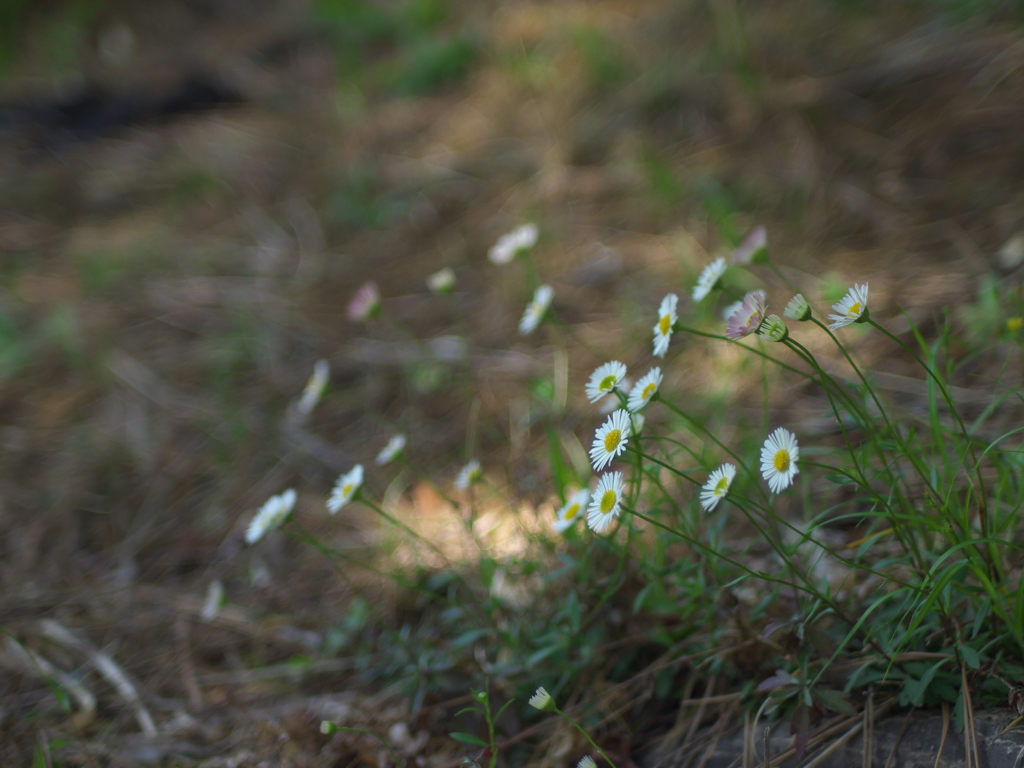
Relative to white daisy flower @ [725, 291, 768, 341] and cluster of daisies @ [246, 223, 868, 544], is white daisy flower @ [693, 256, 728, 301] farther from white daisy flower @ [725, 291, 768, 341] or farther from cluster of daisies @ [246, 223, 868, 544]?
white daisy flower @ [725, 291, 768, 341]

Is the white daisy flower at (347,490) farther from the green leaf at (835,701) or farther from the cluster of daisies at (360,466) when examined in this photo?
the green leaf at (835,701)

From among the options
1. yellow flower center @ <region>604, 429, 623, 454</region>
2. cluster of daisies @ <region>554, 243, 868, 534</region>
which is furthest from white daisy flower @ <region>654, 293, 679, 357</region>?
yellow flower center @ <region>604, 429, 623, 454</region>

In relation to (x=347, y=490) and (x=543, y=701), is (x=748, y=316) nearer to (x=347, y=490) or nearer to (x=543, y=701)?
(x=543, y=701)

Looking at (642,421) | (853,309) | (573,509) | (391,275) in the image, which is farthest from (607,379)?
(391,275)

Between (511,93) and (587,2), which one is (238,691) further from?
(587,2)

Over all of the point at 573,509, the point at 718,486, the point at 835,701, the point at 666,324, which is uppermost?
the point at 666,324

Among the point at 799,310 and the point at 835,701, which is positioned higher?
the point at 799,310
